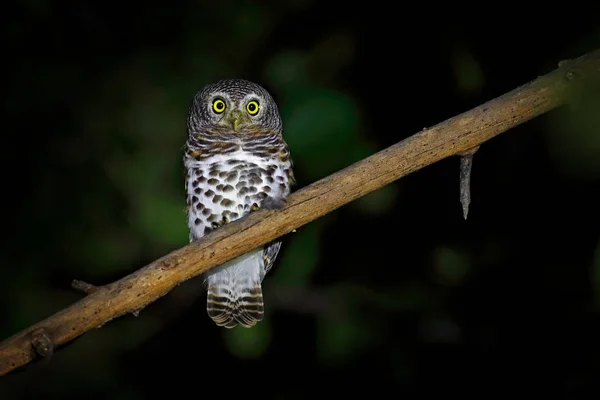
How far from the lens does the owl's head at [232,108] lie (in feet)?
11.3

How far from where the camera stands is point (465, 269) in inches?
137

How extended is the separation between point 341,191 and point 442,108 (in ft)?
2.91

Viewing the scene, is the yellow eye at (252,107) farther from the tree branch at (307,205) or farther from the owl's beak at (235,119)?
the tree branch at (307,205)

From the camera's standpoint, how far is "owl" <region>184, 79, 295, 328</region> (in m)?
3.27

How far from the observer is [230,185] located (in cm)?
326

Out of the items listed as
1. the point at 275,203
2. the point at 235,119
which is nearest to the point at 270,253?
the point at 235,119

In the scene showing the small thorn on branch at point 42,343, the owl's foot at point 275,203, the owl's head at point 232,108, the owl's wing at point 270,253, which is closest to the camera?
the small thorn on branch at point 42,343

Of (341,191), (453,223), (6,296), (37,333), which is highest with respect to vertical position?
(6,296)

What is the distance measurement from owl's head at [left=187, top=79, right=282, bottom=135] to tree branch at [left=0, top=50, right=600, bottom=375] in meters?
0.99

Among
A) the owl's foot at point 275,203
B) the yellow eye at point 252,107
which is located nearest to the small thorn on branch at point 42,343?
the owl's foot at point 275,203

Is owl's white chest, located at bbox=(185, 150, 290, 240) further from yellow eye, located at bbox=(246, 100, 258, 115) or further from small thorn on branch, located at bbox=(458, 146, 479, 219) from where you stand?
small thorn on branch, located at bbox=(458, 146, 479, 219)

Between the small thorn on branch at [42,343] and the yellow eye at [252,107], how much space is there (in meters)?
1.42

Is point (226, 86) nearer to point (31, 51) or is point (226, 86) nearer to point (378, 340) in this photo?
point (31, 51)

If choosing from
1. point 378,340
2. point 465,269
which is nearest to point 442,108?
point 465,269
